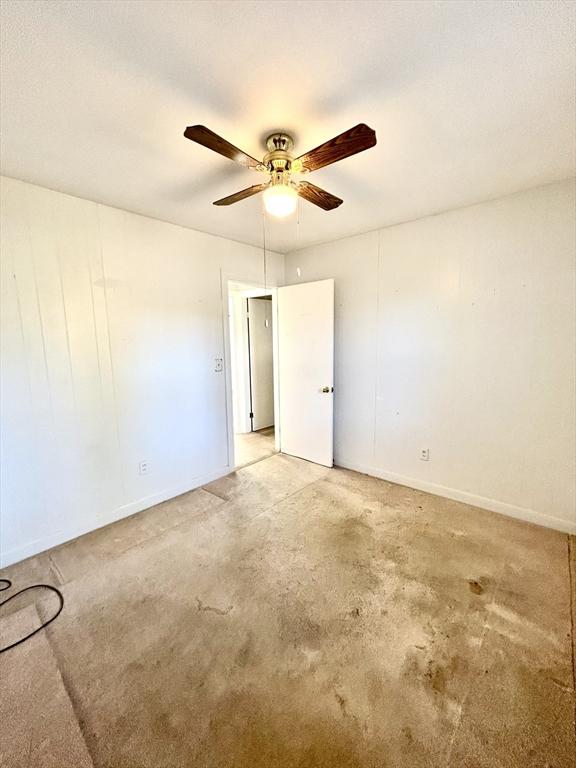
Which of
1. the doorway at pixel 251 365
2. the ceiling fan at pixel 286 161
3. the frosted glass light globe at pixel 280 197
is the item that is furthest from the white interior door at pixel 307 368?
the frosted glass light globe at pixel 280 197

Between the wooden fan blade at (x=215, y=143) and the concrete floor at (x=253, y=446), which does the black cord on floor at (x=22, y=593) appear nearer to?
the concrete floor at (x=253, y=446)

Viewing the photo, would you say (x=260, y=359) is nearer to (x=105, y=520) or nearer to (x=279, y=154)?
(x=105, y=520)

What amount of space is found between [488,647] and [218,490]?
229 cm

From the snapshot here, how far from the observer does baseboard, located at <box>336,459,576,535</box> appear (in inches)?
92.6

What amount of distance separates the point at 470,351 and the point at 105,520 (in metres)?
3.27

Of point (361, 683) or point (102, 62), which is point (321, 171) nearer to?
point (102, 62)

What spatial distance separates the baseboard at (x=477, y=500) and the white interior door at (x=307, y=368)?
531 millimetres

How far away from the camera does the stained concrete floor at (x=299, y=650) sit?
1.14 m

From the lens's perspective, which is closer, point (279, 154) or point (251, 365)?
point (279, 154)

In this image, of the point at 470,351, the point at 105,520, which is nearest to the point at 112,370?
the point at 105,520

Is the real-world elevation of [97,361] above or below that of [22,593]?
above

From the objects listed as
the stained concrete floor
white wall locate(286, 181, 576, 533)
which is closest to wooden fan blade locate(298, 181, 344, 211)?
white wall locate(286, 181, 576, 533)

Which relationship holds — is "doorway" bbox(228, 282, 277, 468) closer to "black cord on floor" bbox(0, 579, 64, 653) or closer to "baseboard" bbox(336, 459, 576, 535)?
"baseboard" bbox(336, 459, 576, 535)

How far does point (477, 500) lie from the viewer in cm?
269
